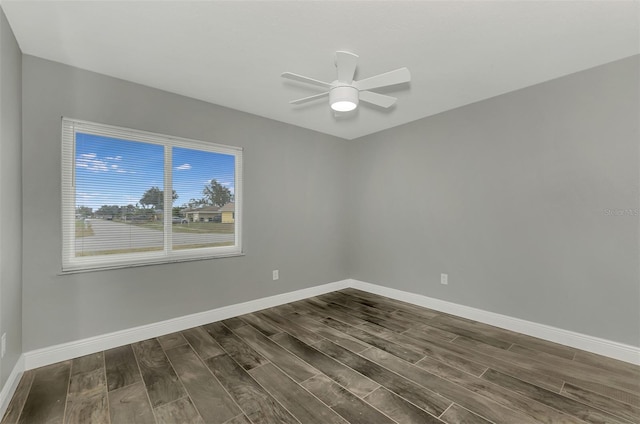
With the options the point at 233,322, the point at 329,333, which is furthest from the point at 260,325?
the point at 329,333

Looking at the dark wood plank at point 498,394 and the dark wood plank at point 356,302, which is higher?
the dark wood plank at point 356,302

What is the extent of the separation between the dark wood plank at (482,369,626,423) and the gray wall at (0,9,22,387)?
3.34 meters

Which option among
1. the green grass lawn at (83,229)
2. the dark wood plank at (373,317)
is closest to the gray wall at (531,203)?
the dark wood plank at (373,317)

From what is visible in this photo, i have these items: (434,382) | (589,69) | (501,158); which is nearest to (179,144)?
(434,382)

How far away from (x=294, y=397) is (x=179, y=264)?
72.0 inches

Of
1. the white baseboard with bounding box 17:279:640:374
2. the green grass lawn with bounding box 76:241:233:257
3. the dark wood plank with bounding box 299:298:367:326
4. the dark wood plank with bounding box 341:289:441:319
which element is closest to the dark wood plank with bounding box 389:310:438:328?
the dark wood plank with bounding box 341:289:441:319

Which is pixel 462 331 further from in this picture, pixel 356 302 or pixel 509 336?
pixel 356 302

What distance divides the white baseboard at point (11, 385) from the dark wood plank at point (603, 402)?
11.9 ft

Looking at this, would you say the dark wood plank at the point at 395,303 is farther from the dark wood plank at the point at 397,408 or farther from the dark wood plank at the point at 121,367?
the dark wood plank at the point at 121,367

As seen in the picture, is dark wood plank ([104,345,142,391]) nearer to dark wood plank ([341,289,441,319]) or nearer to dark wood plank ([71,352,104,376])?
dark wood plank ([71,352,104,376])

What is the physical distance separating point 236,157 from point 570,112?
3.45 meters

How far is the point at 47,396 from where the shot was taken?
1912 millimetres

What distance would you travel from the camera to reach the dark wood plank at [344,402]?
171cm

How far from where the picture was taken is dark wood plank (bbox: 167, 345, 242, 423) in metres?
1.76
